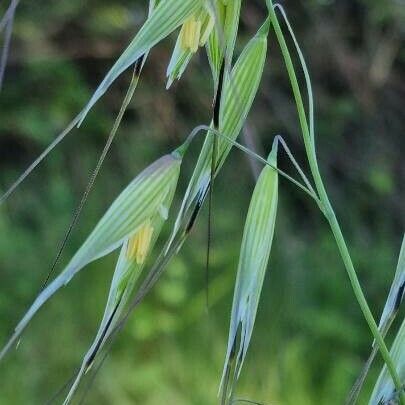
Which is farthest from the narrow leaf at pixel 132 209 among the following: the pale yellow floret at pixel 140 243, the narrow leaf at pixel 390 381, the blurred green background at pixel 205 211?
the blurred green background at pixel 205 211

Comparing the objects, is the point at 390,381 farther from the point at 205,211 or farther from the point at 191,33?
the point at 205,211

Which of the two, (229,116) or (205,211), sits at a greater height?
(229,116)

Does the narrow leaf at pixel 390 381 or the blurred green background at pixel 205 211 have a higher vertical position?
the narrow leaf at pixel 390 381

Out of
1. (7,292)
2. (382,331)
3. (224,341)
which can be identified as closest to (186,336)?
(224,341)

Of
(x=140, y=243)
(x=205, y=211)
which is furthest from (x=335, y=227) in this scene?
(x=205, y=211)

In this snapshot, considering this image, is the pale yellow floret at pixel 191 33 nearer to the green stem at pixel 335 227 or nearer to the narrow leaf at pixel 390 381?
the green stem at pixel 335 227

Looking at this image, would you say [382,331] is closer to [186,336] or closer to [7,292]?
[186,336]
